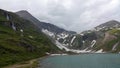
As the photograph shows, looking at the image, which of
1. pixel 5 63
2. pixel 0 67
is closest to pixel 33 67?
pixel 0 67

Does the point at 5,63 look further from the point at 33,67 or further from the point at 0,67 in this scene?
the point at 33,67

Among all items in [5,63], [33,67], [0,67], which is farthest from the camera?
[5,63]

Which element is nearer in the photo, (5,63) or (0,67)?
(0,67)

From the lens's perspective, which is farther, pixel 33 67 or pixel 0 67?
pixel 0 67

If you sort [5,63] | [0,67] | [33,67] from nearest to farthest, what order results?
1. [33,67]
2. [0,67]
3. [5,63]
